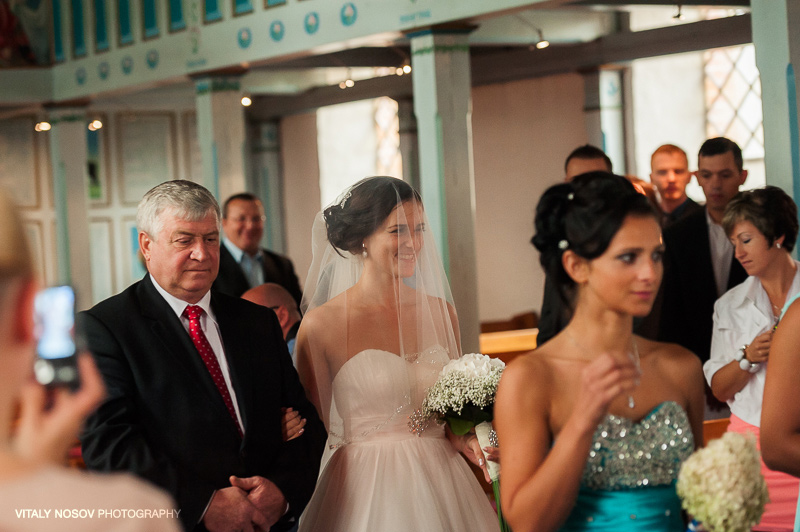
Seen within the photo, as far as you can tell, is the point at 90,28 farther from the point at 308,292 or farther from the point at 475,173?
the point at 308,292

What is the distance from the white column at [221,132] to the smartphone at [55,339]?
9.81 meters

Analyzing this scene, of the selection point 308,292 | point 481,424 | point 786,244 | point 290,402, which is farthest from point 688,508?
point 786,244

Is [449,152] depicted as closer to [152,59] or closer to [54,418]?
[152,59]

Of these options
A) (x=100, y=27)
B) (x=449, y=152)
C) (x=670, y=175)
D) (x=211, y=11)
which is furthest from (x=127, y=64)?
(x=670, y=175)

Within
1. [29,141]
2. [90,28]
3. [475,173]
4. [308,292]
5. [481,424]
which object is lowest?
[481,424]

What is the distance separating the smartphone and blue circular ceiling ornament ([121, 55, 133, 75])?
37.5 feet

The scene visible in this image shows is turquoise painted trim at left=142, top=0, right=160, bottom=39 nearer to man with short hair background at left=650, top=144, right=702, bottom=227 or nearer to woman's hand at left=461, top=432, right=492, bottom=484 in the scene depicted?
man with short hair background at left=650, top=144, right=702, bottom=227

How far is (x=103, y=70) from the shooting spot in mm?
12055

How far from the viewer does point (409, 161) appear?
13.4 meters

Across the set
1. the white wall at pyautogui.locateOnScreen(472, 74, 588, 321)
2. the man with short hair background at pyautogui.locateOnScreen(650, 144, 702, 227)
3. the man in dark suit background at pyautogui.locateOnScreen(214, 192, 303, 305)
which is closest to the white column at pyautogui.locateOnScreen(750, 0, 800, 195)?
the man with short hair background at pyautogui.locateOnScreen(650, 144, 702, 227)

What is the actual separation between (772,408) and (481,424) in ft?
3.76

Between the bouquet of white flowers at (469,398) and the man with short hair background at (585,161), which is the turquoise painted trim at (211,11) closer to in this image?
the man with short hair background at (585,161)

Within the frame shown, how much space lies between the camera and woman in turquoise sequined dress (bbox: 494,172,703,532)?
81.1 inches

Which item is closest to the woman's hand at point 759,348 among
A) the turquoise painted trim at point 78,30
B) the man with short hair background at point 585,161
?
the man with short hair background at point 585,161
